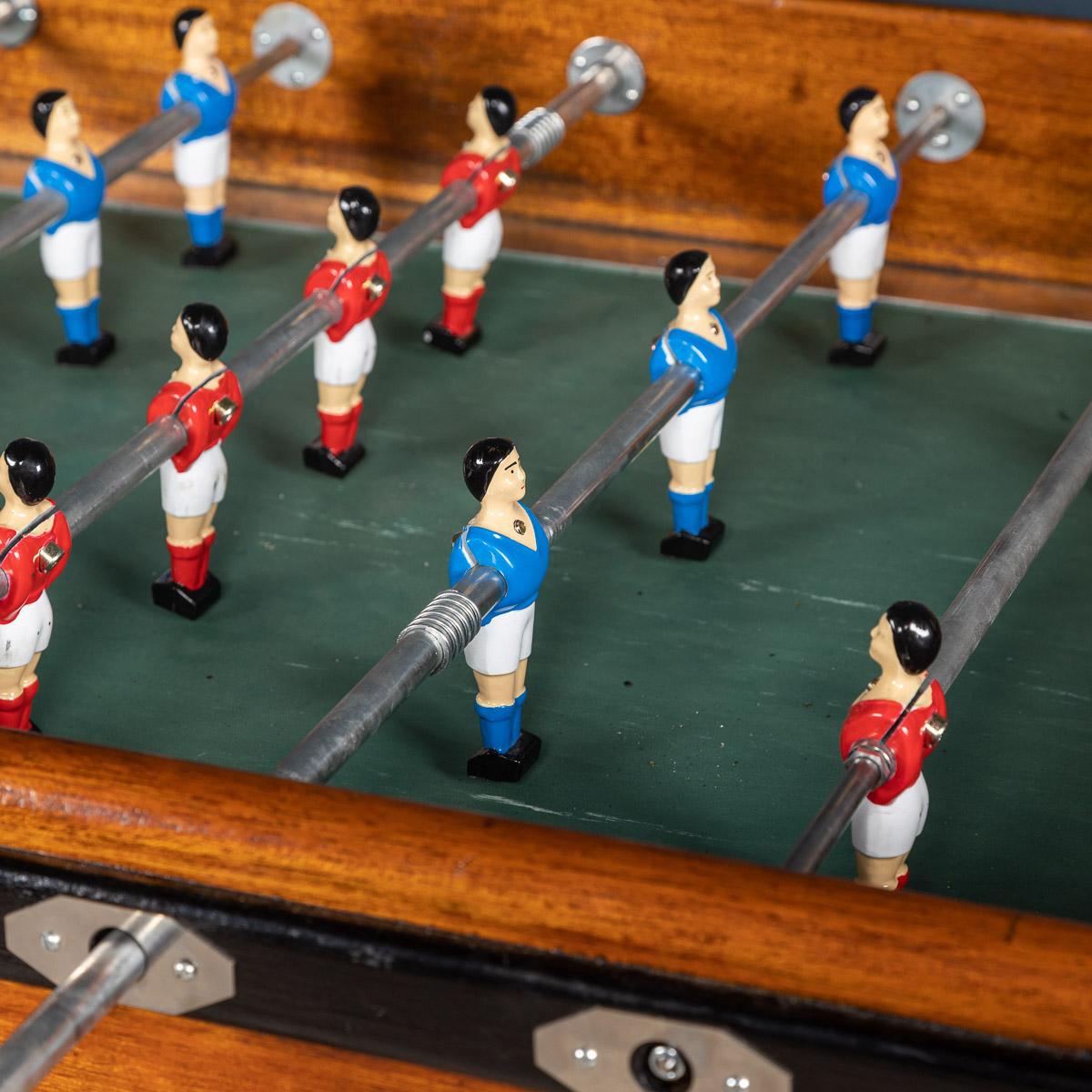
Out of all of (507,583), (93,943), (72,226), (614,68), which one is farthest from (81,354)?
(93,943)

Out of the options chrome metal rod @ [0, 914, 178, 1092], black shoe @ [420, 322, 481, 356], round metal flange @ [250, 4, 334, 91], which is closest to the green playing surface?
black shoe @ [420, 322, 481, 356]

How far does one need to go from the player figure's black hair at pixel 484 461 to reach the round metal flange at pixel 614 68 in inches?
39.4

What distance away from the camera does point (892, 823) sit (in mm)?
1445

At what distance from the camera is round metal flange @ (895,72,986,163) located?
7.70 ft

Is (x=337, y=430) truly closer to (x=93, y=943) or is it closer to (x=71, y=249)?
(x=71, y=249)

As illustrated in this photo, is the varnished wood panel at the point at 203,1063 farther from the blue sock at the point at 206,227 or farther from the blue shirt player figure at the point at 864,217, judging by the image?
the blue sock at the point at 206,227

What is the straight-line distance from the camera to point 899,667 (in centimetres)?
138

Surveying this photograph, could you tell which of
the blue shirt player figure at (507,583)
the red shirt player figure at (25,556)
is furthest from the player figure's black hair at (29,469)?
the blue shirt player figure at (507,583)

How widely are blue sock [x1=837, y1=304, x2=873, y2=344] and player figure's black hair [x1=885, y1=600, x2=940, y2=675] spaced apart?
106 centimetres

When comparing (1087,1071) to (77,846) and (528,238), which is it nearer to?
(77,846)

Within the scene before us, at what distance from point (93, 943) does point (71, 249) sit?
137cm

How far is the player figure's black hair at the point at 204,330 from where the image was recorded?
180 cm

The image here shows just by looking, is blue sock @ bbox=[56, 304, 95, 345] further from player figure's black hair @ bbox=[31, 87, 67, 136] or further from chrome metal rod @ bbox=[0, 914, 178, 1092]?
chrome metal rod @ bbox=[0, 914, 178, 1092]

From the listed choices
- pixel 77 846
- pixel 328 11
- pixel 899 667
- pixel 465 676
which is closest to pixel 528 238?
pixel 328 11
